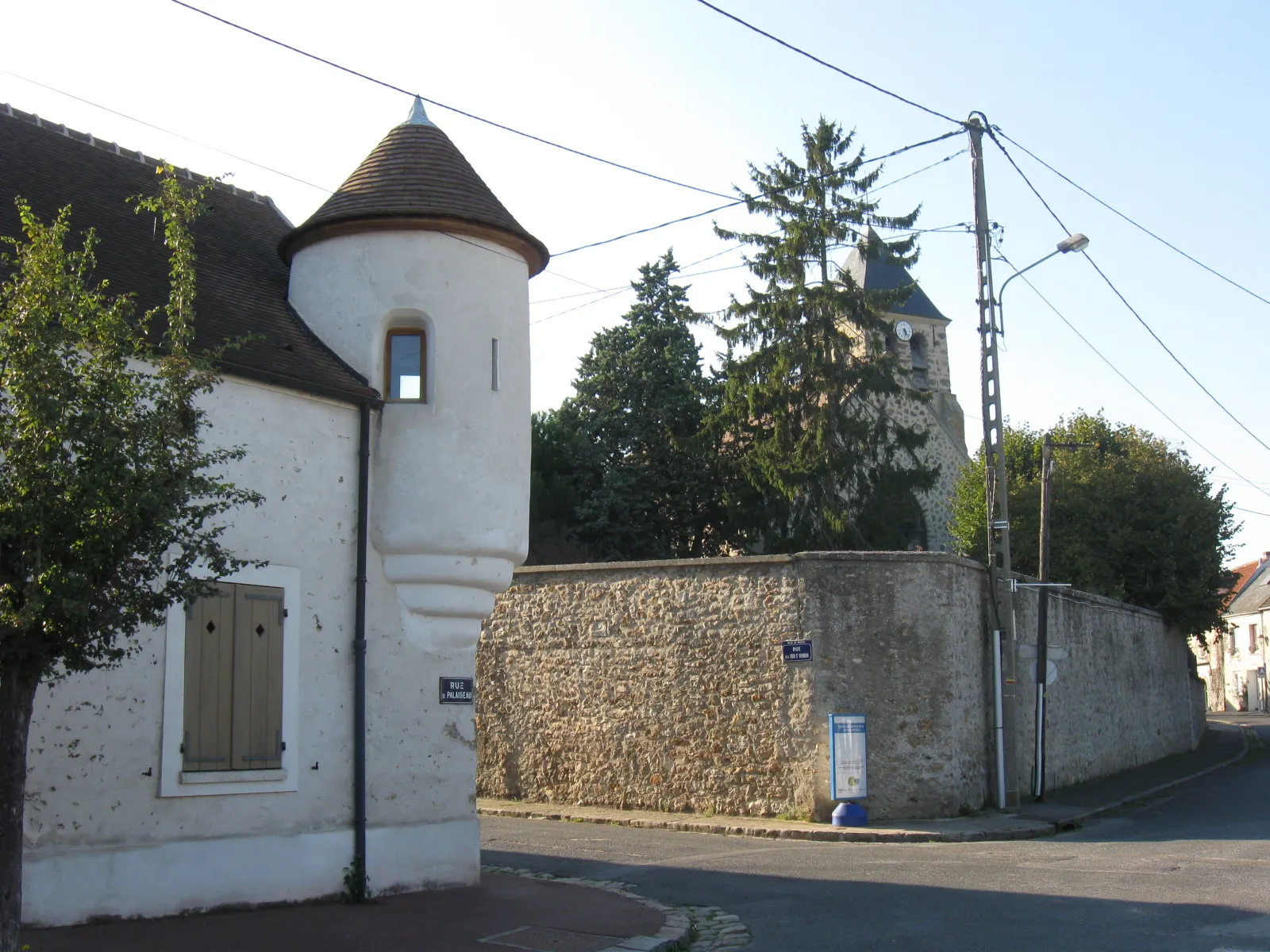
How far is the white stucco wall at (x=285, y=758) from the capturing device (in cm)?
913

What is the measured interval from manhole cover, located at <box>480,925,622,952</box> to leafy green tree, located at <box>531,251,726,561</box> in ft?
79.1

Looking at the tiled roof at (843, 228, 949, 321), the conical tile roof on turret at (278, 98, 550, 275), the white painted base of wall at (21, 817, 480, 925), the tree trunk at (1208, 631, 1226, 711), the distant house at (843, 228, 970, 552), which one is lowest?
the tree trunk at (1208, 631, 1226, 711)

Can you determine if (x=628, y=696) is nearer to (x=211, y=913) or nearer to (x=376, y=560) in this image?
(x=376, y=560)

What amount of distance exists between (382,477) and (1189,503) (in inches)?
1095

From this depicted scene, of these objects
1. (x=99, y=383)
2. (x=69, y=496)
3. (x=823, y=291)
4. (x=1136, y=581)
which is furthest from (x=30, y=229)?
(x=1136, y=581)

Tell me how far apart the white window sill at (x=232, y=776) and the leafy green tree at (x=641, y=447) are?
23.1 meters

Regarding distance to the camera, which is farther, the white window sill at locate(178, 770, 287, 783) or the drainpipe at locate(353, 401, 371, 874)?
the drainpipe at locate(353, 401, 371, 874)

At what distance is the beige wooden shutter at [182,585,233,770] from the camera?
9938mm

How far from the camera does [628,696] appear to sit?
61.1 feet

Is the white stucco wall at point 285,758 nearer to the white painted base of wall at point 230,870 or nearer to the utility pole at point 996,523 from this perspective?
the white painted base of wall at point 230,870

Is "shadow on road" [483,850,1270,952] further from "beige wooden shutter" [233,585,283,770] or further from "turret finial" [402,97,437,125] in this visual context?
"turret finial" [402,97,437,125]

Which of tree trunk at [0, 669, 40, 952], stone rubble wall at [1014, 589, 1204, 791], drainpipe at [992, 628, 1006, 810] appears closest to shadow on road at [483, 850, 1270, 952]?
tree trunk at [0, 669, 40, 952]

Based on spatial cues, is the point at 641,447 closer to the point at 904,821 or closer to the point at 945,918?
the point at 904,821

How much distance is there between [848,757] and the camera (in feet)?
53.9
